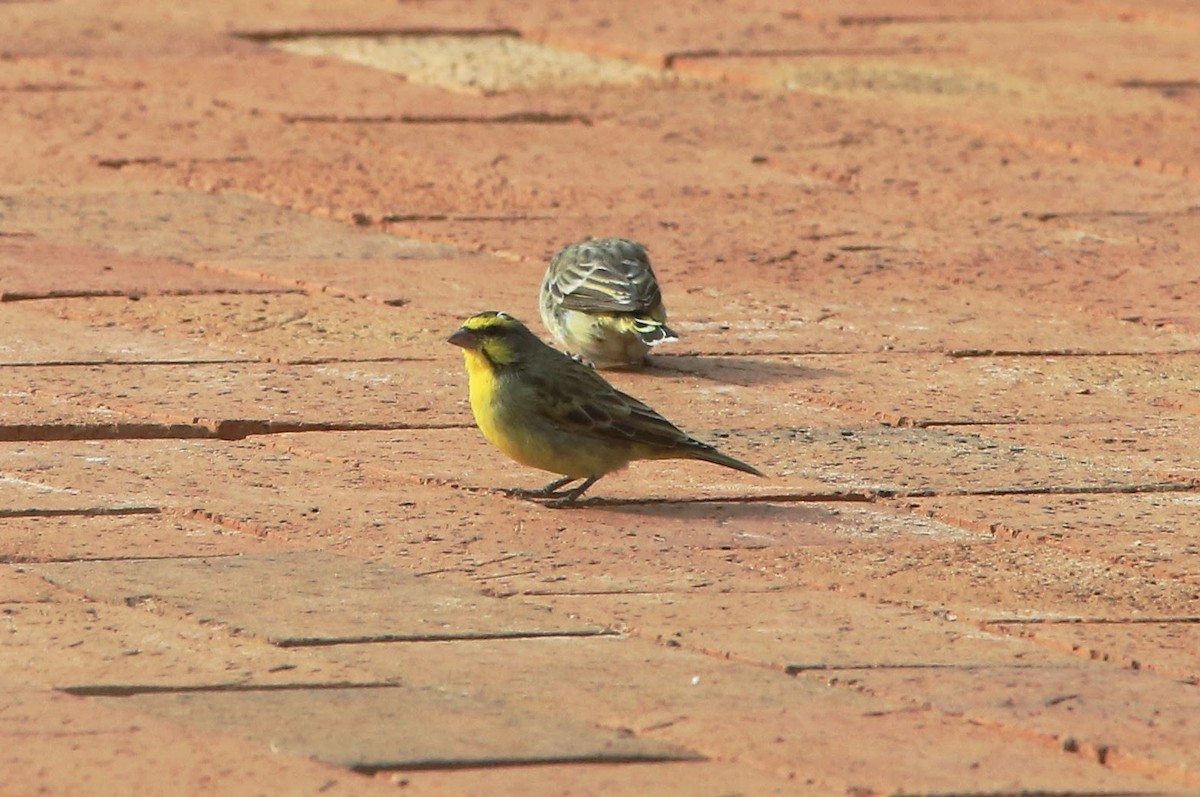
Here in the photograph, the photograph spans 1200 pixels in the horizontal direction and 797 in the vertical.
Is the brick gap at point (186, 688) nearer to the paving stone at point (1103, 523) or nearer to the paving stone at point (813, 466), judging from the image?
the paving stone at point (813, 466)

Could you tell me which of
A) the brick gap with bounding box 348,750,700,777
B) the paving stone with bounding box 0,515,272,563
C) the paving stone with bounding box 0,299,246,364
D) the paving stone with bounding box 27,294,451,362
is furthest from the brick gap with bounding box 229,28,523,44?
the brick gap with bounding box 348,750,700,777

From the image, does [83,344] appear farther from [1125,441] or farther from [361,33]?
[361,33]

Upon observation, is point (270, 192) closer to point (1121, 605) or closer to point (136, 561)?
point (136, 561)

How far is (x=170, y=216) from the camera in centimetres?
919

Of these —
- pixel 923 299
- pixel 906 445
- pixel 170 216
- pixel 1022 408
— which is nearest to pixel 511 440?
pixel 906 445

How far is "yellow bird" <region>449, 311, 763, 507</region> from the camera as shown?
20.1ft

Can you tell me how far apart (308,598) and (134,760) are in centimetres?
100

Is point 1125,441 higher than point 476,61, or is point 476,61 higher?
point 476,61

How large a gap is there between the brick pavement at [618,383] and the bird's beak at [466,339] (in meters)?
0.40

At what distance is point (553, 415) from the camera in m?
6.12

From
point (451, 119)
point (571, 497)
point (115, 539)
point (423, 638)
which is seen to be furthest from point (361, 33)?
point (423, 638)

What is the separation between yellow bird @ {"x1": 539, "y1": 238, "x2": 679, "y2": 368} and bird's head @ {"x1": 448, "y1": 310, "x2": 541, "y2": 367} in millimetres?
1113

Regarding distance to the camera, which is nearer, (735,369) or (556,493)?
(556,493)

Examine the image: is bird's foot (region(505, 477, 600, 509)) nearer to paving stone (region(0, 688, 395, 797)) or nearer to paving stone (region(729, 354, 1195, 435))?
paving stone (region(729, 354, 1195, 435))
